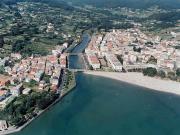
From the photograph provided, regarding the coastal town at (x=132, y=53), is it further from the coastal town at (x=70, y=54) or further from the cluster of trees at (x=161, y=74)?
the cluster of trees at (x=161, y=74)

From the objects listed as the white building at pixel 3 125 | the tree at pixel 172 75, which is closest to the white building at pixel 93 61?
the tree at pixel 172 75

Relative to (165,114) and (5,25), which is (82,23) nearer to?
(5,25)

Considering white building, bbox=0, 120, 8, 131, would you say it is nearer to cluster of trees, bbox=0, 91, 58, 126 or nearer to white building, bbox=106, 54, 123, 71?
cluster of trees, bbox=0, 91, 58, 126

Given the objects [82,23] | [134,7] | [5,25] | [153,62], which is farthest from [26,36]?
[134,7]

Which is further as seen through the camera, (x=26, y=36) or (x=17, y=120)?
(x=26, y=36)

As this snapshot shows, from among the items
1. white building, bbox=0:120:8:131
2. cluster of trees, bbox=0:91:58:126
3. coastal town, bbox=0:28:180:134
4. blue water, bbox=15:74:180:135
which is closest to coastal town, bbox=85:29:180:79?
coastal town, bbox=0:28:180:134
